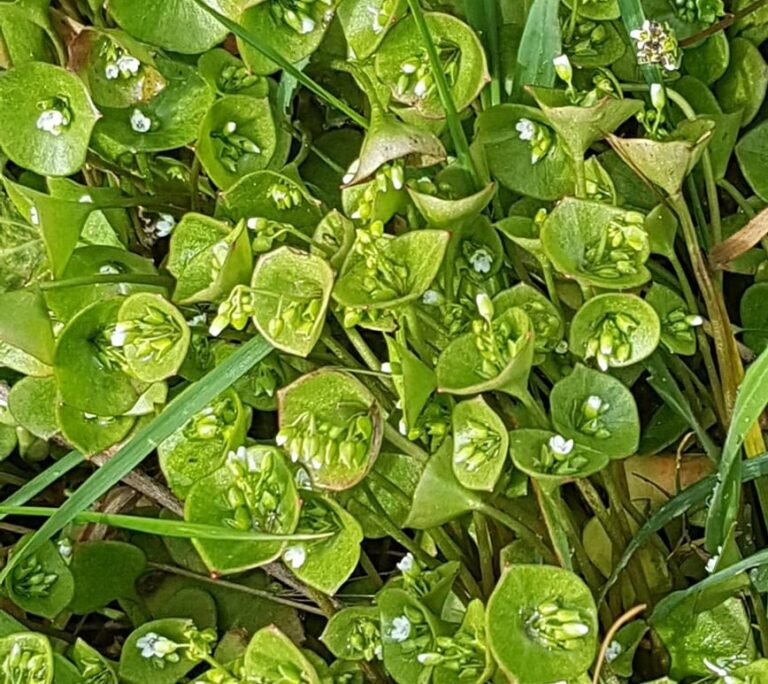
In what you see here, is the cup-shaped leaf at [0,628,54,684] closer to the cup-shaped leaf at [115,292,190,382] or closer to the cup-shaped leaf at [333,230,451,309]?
the cup-shaped leaf at [115,292,190,382]

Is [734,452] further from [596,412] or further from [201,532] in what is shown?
[201,532]

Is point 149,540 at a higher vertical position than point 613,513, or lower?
lower

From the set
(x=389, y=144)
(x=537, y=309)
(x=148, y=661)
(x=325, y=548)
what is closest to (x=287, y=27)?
(x=389, y=144)

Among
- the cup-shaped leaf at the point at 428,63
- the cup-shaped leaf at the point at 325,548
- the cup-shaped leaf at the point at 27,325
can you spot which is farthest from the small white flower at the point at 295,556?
the cup-shaped leaf at the point at 428,63

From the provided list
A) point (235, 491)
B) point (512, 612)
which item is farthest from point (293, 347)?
point (512, 612)

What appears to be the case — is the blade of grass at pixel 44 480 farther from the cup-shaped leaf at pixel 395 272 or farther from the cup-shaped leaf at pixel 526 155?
the cup-shaped leaf at pixel 526 155

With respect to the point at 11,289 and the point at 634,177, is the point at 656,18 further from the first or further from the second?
the point at 11,289
